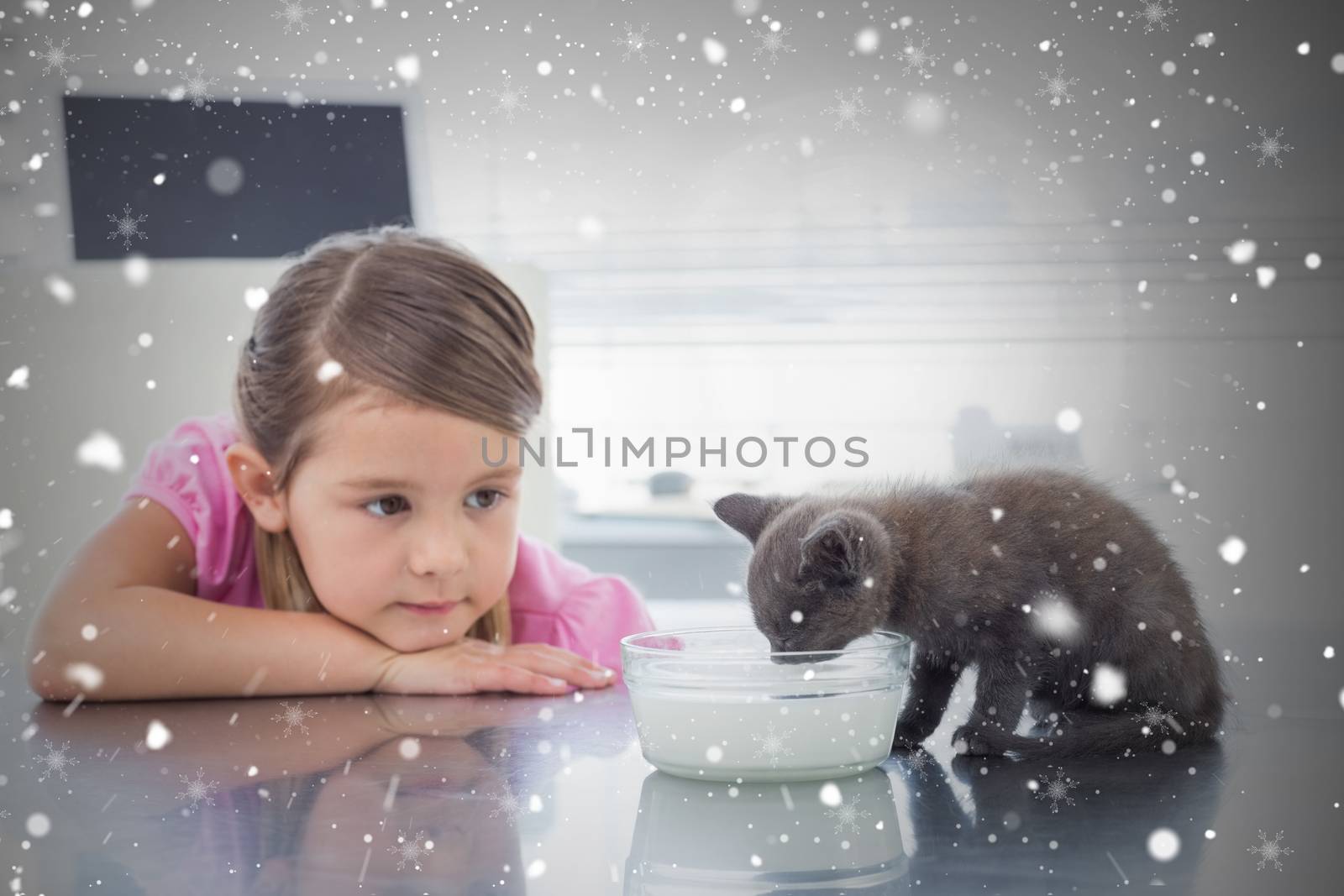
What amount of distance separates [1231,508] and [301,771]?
1309mm

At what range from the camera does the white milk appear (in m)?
0.63

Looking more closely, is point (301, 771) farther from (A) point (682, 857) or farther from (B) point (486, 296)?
(B) point (486, 296)

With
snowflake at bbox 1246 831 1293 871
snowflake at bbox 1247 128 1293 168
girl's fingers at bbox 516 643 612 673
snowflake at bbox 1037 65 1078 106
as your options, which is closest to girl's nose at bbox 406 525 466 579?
girl's fingers at bbox 516 643 612 673

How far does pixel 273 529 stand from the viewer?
3.90ft

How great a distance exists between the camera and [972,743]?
0.70m

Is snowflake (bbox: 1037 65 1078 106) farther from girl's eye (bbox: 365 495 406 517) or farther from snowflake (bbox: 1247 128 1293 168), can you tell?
girl's eye (bbox: 365 495 406 517)

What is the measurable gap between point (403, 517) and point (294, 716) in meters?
0.25

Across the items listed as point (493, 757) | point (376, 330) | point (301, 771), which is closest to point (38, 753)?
point (301, 771)

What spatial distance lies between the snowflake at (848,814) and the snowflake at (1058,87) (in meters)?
1.24

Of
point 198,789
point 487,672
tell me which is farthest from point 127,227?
point 198,789

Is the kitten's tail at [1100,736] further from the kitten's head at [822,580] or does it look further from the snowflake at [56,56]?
the snowflake at [56,56]

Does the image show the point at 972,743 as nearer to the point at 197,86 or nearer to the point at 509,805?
the point at 509,805

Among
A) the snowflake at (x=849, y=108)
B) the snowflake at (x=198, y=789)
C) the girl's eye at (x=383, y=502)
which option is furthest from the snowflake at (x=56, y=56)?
the snowflake at (x=198, y=789)

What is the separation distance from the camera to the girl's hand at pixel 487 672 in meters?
1.04
